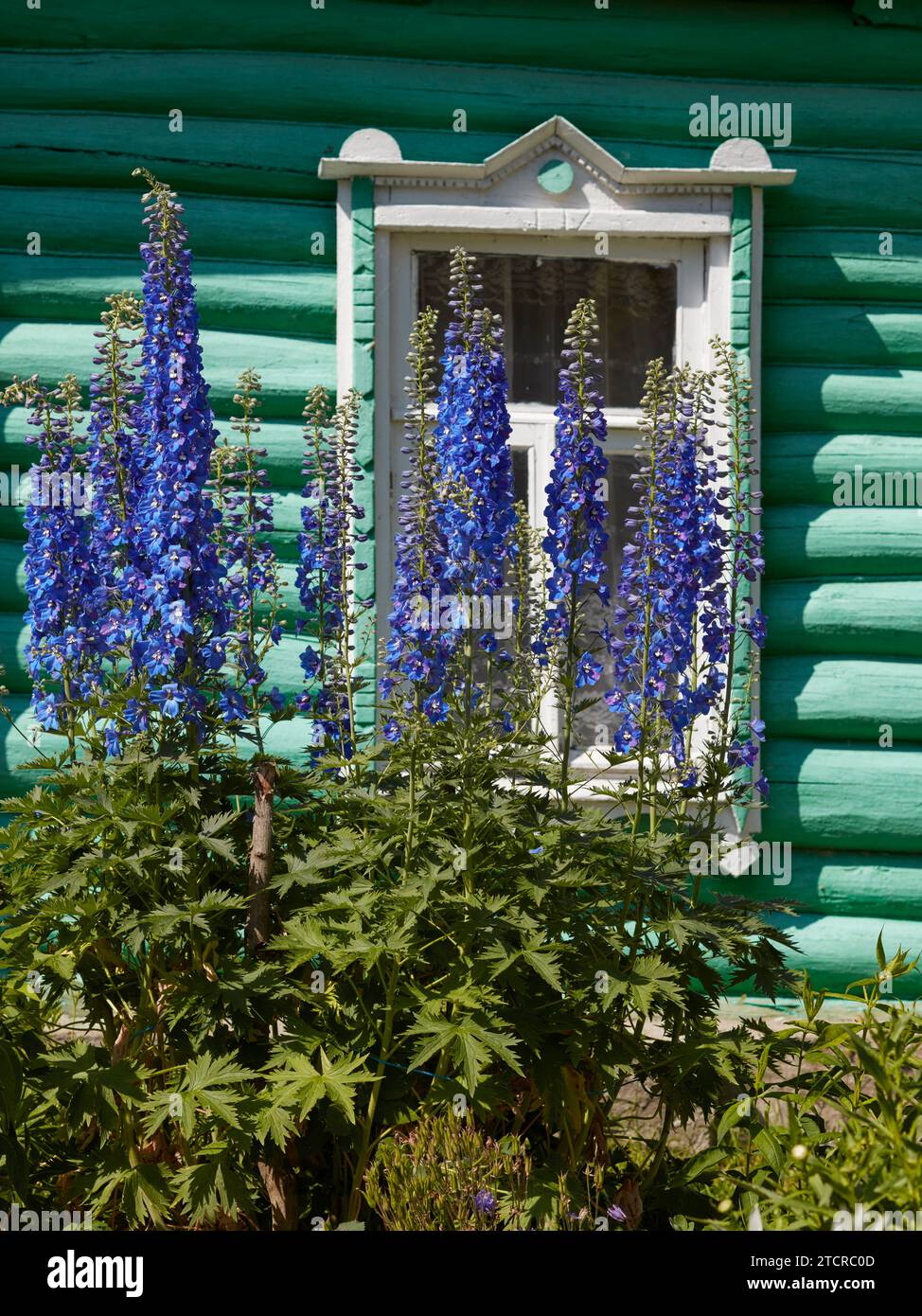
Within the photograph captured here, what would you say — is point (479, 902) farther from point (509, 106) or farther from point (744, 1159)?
point (509, 106)

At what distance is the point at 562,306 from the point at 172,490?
235cm

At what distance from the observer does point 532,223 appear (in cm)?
496

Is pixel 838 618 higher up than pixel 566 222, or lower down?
lower down

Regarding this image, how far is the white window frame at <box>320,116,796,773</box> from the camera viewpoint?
4.88 metres

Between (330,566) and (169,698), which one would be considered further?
(330,566)

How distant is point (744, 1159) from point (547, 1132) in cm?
48

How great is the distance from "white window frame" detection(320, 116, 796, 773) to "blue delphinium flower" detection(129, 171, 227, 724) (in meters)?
1.55

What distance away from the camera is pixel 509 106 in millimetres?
5031

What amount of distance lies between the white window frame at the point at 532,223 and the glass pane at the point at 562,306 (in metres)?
0.06

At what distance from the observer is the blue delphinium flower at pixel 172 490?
10.5 ft

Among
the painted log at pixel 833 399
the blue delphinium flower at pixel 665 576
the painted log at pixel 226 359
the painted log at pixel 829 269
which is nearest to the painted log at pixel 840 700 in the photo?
the painted log at pixel 833 399

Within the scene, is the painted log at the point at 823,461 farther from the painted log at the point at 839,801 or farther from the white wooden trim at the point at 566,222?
the painted log at the point at 839,801

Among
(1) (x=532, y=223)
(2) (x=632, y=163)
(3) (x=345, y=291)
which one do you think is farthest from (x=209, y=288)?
(2) (x=632, y=163)

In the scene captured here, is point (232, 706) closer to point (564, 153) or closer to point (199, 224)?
point (199, 224)
